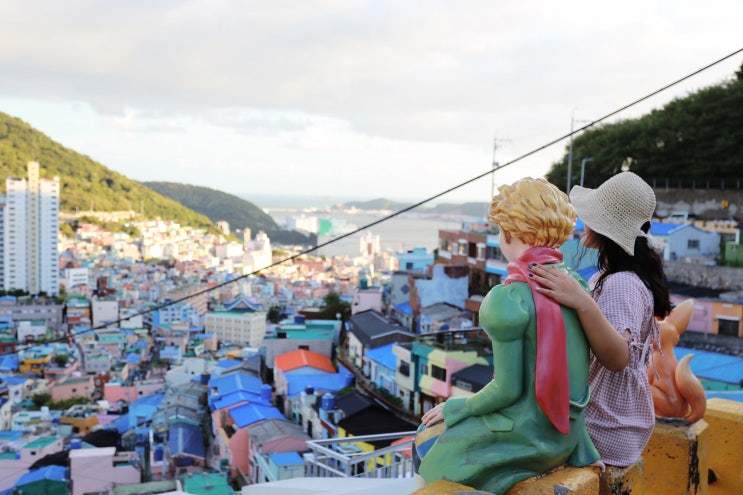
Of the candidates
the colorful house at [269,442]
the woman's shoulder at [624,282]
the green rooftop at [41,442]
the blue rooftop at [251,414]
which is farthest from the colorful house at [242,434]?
the woman's shoulder at [624,282]

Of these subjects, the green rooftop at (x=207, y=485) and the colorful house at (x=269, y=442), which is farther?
the colorful house at (x=269, y=442)

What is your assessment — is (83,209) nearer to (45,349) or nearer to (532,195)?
(45,349)

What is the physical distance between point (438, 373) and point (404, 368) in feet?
3.66

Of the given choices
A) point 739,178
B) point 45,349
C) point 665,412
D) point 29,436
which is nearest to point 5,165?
point 45,349

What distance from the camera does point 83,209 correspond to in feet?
217

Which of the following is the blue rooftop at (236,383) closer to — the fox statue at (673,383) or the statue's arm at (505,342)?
the fox statue at (673,383)

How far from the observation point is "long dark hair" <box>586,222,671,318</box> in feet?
5.68

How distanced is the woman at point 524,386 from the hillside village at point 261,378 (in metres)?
0.62

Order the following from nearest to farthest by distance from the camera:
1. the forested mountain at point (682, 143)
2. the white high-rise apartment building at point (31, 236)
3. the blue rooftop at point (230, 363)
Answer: the forested mountain at point (682, 143), the blue rooftop at point (230, 363), the white high-rise apartment building at point (31, 236)

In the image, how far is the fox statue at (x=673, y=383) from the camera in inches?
82.4

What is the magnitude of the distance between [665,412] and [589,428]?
1.91 ft

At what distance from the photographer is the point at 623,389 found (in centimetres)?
169

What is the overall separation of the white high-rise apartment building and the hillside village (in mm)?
7063

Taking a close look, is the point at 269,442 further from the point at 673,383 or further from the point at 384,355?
the point at 673,383
